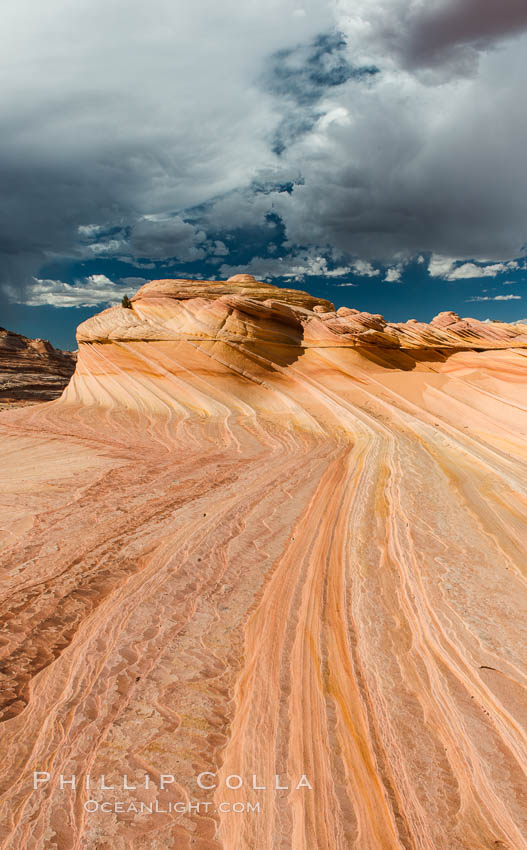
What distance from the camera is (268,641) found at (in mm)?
3352

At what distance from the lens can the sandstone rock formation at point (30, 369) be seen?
2641 cm

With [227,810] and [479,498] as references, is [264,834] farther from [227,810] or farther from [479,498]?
[479,498]

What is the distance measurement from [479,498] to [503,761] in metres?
4.84

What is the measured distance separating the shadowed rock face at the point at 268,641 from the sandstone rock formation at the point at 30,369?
19466 mm

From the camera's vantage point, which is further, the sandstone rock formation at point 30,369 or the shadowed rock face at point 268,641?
the sandstone rock formation at point 30,369

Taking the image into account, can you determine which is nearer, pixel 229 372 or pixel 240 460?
pixel 240 460

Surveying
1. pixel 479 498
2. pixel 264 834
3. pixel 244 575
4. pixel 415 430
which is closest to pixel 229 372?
pixel 415 430

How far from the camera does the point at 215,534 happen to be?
5176 mm

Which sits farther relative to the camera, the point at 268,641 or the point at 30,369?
the point at 30,369

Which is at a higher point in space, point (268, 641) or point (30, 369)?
point (268, 641)

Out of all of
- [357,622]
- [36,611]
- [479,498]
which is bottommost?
[36,611]

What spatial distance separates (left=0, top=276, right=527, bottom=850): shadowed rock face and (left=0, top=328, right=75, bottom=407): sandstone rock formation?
1947 centimetres

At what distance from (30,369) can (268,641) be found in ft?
111

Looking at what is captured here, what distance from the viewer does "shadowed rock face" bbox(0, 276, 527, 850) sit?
2.16 metres
